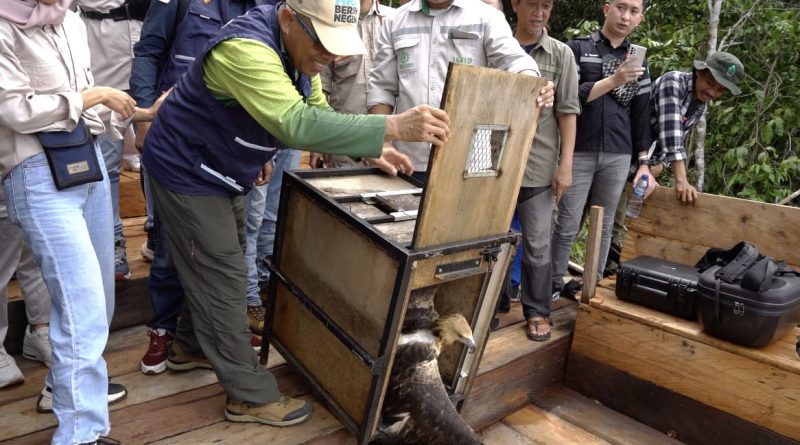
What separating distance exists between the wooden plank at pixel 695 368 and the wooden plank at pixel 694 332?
0.08 feet

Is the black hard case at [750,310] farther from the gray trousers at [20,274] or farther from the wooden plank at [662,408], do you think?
the gray trousers at [20,274]

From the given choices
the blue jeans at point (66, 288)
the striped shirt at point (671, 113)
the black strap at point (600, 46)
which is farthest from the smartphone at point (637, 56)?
the blue jeans at point (66, 288)

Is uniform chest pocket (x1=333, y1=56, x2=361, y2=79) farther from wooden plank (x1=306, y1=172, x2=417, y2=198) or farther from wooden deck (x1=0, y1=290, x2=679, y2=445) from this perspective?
wooden deck (x1=0, y1=290, x2=679, y2=445)

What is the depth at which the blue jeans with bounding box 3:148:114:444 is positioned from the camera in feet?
6.13

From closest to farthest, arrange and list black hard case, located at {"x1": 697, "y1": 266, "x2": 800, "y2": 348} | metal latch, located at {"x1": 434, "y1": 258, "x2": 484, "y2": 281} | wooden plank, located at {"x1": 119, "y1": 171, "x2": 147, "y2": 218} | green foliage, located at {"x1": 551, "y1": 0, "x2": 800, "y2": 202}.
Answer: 1. metal latch, located at {"x1": 434, "y1": 258, "x2": 484, "y2": 281}
2. black hard case, located at {"x1": 697, "y1": 266, "x2": 800, "y2": 348}
3. wooden plank, located at {"x1": 119, "y1": 171, "x2": 147, "y2": 218}
4. green foliage, located at {"x1": 551, "y1": 0, "x2": 800, "y2": 202}

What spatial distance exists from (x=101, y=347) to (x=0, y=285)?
2.53ft

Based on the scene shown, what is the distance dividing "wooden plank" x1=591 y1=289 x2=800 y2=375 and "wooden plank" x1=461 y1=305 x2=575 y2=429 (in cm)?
35

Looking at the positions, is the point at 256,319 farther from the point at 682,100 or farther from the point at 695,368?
the point at 682,100

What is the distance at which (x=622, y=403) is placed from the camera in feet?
11.6

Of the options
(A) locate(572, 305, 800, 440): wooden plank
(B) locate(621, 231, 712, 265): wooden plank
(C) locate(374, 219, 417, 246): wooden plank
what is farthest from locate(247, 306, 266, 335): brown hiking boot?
(B) locate(621, 231, 712, 265): wooden plank

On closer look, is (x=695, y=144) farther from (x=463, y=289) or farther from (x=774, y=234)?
(x=463, y=289)

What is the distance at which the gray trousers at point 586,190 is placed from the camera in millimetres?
3787

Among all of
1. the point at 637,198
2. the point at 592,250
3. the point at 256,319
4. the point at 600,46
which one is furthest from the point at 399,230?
the point at 637,198

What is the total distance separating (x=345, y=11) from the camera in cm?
196
